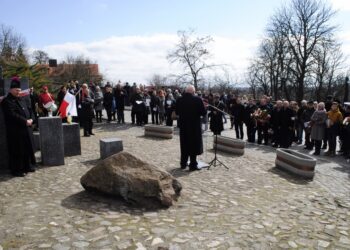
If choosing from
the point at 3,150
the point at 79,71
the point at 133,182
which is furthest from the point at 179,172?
the point at 79,71

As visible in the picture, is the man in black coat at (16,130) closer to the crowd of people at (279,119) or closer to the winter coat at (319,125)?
the crowd of people at (279,119)

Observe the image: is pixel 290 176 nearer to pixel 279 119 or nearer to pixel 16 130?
pixel 279 119

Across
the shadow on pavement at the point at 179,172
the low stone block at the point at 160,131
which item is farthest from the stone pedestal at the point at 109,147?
the low stone block at the point at 160,131

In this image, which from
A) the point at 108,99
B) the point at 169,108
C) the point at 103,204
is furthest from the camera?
the point at 108,99

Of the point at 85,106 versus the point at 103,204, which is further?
the point at 85,106

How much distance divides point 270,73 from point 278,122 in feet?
113

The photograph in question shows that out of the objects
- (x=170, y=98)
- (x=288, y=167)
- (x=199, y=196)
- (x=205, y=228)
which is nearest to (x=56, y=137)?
(x=199, y=196)

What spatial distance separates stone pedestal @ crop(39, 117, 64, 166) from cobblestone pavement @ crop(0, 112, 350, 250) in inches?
13.4

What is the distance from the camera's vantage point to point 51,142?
29.6 ft

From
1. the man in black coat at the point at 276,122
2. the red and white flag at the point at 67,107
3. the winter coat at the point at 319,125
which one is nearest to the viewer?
the red and white flag at the point at 67,107

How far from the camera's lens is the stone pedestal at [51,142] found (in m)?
8.93

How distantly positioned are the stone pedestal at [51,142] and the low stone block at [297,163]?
5568 mm

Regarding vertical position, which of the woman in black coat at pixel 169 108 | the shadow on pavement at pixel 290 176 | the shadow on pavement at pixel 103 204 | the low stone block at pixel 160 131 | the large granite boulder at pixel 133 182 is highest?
the woman in black coat at pixel 169 108

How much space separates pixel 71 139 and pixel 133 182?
15.5ft
